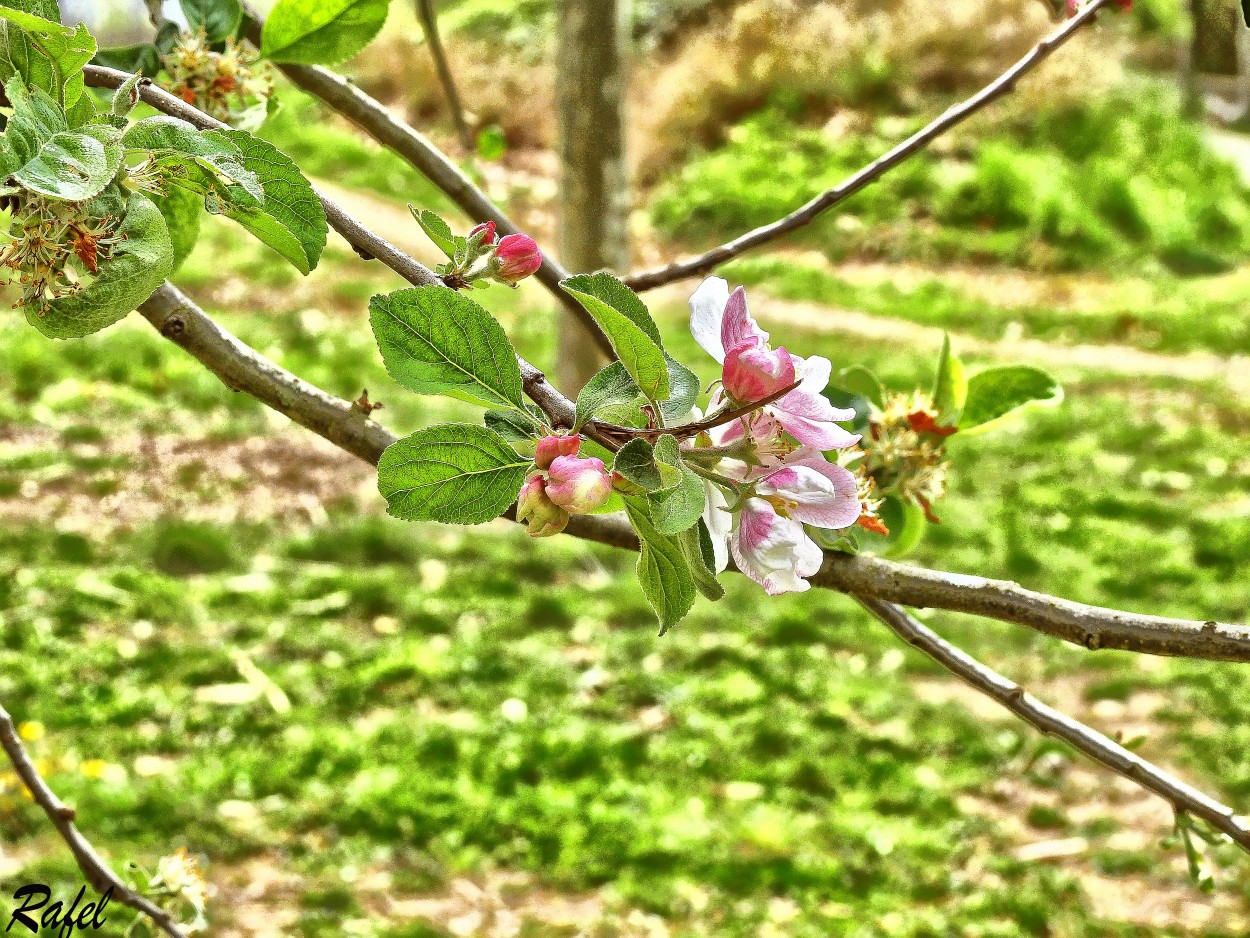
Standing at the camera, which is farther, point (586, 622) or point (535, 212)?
point (535, 212)

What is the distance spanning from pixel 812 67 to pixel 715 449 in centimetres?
984

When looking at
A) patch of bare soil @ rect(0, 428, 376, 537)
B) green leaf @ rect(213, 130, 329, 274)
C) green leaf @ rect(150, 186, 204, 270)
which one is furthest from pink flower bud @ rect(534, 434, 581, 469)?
patch of bare soil @ rect(0, 428, 376, 537)

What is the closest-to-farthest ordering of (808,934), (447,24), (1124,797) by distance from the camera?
(808,934)
(1124,797)
(447,24)

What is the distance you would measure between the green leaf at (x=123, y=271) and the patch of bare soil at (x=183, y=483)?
380cm

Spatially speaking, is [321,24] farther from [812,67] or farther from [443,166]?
[812,67]

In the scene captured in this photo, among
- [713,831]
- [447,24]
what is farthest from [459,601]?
[447,24]

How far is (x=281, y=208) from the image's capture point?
453mm

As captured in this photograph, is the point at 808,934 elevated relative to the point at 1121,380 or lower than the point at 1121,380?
lower

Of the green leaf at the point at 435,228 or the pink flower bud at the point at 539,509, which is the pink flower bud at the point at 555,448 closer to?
the pink flower bud at the point at 539,509

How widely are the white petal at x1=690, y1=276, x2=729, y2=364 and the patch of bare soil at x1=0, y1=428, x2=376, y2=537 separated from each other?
3.81 metres

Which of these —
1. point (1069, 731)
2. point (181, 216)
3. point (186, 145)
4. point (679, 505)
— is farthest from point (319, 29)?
point (1069, 731)

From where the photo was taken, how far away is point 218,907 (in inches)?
99.0

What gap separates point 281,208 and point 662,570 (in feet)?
0.66

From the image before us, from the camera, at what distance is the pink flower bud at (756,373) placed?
466 mm
